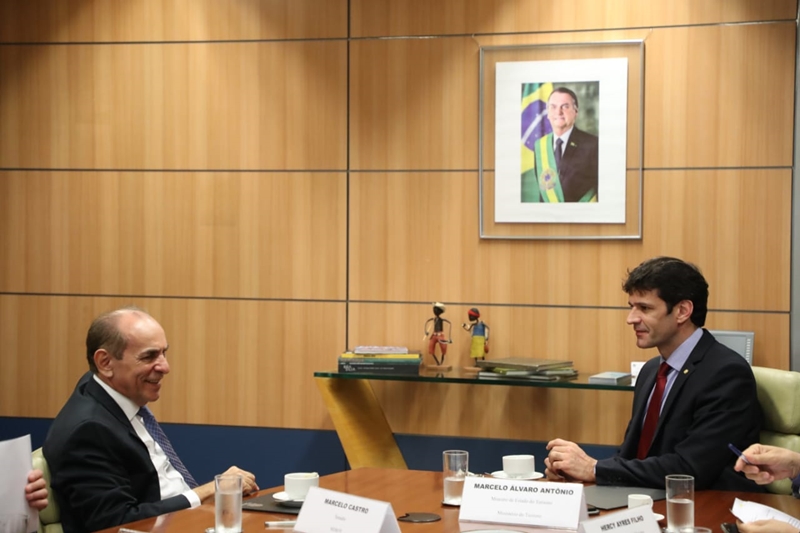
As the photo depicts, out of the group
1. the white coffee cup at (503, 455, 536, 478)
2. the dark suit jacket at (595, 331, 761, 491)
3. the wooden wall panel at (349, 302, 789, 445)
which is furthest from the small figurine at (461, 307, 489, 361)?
the white coffee cup at (503, 455, 536, 478)

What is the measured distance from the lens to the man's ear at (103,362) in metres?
3.22

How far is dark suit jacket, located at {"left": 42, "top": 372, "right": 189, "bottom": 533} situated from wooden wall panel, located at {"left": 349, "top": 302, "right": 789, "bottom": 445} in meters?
2.28

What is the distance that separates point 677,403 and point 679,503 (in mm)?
1130

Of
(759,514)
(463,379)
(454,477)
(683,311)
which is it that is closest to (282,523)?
(454,477)

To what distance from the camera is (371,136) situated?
5.20 metres

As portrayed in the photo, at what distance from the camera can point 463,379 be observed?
4672mm

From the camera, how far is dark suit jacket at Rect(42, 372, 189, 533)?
285 centimetres

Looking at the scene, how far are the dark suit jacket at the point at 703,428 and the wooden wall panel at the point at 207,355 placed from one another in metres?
2.24

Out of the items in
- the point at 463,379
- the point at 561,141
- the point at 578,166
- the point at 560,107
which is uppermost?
the point at 560,107

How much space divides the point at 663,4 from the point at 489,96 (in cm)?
96

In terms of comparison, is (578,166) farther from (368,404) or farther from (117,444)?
(117,444)

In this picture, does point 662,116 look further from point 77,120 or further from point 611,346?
point 77,120

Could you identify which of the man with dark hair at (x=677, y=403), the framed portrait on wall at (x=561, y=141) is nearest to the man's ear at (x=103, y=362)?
the man with dark hair at (x=677, y=403)

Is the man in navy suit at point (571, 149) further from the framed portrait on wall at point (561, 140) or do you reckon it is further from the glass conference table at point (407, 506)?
the glass conference table at point (407, 506)
